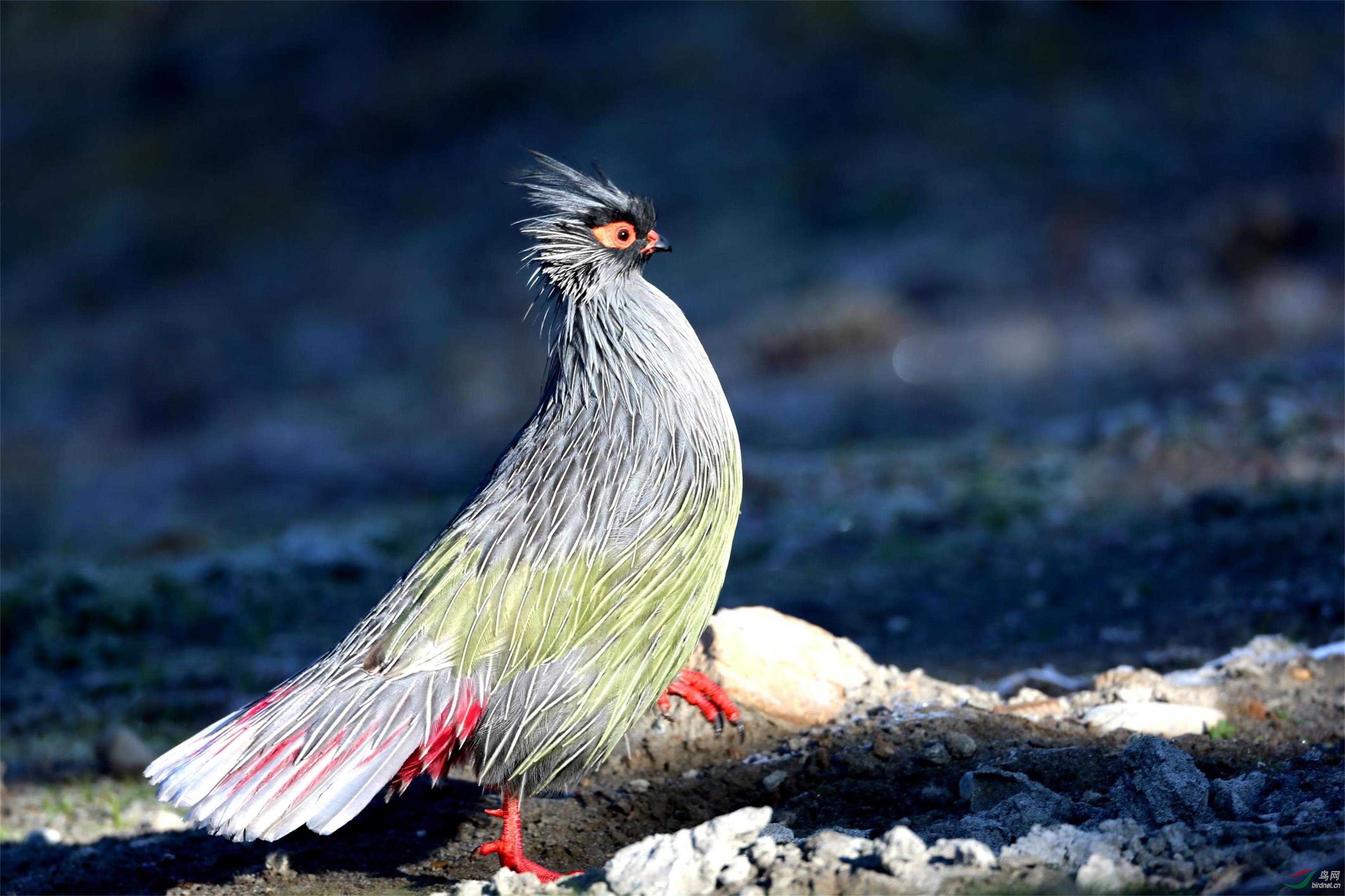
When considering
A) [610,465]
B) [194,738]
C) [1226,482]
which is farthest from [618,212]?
[1226,482]

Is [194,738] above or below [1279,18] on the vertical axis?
below

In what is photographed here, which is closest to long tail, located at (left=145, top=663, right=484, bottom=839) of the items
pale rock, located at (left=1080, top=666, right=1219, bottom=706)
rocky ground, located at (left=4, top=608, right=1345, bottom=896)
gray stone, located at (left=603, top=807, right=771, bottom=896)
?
rocky ground, located at (left=4, top=608, right=1345, bottom=896)

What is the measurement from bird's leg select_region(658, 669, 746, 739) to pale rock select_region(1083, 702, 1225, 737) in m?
1.26

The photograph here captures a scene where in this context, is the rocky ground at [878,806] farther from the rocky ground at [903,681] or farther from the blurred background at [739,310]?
the blurred background at [739,310]

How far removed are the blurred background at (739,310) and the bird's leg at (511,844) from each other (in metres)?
2.60

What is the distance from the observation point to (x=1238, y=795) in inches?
150

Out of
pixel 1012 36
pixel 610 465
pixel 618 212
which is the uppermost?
pixel 1012 36

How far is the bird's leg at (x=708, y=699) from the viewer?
4.77 metres

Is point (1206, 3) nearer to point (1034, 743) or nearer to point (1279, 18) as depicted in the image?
point (1279, 18)

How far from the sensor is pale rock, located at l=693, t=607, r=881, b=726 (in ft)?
15.9

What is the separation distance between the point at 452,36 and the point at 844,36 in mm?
5803

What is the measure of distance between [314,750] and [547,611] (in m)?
0.79

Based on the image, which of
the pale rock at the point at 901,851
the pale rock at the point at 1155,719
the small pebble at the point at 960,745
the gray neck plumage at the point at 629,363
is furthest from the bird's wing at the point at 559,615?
the pale rock at the point at 1155,719

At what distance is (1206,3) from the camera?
17.8 meters
